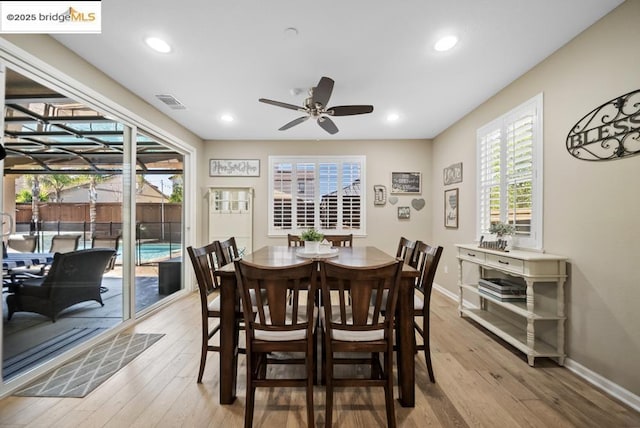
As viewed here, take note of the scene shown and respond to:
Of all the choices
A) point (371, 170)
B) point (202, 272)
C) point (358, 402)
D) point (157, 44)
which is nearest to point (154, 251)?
point (202, 272)

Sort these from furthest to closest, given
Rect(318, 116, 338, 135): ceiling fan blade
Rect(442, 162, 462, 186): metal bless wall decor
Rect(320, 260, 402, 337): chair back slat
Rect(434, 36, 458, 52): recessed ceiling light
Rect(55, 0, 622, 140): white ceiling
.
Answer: Rect(442, 162, 462, 186): metal bless wall decor
Rect(318, 116, 338, 135): ceiling fan blade
Rect(434, 36, 458, 52): recessed ceiling light
Rect(55, 0, 622, 140): white ceiling
Rect(320, 260, 402, 337): chair back slat

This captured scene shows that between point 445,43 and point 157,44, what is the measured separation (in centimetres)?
240

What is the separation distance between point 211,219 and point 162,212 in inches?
41.4

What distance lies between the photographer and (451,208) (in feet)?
13.8

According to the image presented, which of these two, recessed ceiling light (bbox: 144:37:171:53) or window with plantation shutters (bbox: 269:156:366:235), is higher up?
recessed ceiling light (bbox: 144:37:171:53)

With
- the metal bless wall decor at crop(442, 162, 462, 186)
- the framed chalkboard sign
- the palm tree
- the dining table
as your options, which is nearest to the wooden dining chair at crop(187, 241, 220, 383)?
the dining table

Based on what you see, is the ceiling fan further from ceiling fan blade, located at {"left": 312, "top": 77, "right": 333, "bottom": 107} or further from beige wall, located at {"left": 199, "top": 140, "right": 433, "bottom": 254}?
beige wall, located at {"left": 199, "top": 140, "right": 433, "bottom": 254}

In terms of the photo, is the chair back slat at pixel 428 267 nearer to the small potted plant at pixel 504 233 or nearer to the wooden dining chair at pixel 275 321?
the wooden dining chair at pixel 275 321

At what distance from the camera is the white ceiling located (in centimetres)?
188

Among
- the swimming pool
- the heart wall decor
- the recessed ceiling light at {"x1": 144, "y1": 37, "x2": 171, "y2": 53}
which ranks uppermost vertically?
the recessed ceiling light at {"x1": 144, "y1": 37, "x2": 171, "y2": 53}

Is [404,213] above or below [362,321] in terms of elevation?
above

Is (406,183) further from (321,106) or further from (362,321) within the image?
(362,321)

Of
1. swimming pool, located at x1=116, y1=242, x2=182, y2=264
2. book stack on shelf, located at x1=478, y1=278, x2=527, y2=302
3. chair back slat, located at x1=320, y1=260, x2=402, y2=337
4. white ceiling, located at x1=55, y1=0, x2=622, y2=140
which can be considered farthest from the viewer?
swimming pool, located at x1=116, y1=242, x2=182, y2=264

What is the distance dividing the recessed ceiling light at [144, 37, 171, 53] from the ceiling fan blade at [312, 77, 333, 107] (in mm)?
1299
